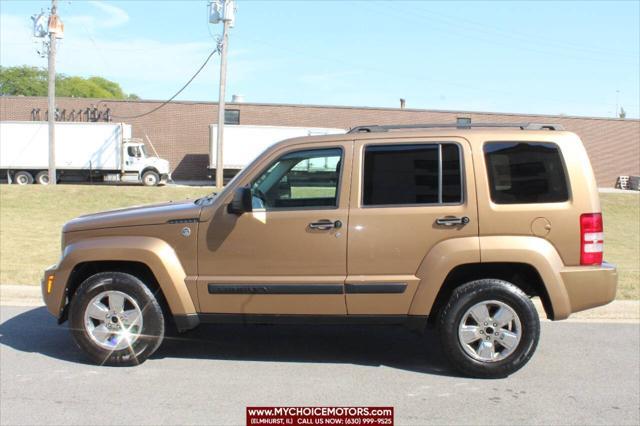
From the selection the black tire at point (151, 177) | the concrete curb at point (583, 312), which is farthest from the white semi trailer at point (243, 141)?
the concrete curb at point (583, 312)

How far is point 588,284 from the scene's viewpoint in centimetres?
466

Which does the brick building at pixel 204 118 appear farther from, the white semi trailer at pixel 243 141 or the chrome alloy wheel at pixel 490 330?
the chrome alloy wheel at pixel 490 330

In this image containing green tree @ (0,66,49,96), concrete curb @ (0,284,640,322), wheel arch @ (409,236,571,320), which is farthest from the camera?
green tree @ (0,66,49,96)

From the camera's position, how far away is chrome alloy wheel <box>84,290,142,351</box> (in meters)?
4.99

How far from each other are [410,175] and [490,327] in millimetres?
1369

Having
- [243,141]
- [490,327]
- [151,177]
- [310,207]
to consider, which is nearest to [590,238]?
[490,327]

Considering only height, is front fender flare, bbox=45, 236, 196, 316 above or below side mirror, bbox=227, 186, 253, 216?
below

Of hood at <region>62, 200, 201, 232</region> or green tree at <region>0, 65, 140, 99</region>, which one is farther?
green tree at <region>0, 65, 140, 99</region>

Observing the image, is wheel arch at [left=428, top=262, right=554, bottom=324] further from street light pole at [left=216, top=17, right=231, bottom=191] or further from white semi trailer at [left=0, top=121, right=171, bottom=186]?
white semi trailer at [left=0, top=121, right=171, bottom=186]

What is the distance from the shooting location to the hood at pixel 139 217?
195 inches

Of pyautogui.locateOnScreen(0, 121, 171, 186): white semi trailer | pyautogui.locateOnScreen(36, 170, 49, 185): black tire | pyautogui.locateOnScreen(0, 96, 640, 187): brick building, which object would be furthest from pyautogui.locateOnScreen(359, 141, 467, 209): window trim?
pyautogui.locateOnScreen(0, 96, 640, 187): brick building

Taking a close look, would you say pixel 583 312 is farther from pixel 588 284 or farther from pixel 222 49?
pixel 222 49

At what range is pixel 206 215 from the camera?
193 inches

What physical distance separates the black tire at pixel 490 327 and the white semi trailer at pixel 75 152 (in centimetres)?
3068
